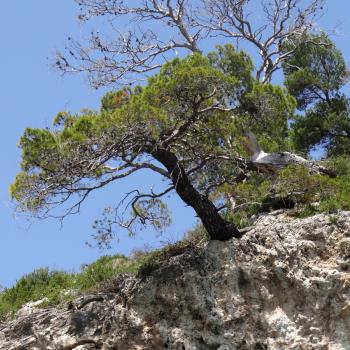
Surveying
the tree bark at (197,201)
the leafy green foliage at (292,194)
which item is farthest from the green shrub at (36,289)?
the leafy green foliage at (292,194)

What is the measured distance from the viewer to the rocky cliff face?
11.9m

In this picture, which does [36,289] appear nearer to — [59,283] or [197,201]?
[59,283]

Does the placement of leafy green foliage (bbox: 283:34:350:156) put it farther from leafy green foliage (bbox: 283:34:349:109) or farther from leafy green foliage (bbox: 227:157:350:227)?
leafy green foliage (bbox: 227:157:350:227)

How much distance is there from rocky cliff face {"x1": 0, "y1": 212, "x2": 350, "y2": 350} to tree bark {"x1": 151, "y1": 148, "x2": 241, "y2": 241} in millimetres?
262

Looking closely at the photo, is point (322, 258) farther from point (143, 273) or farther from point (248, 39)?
point (248, 39)

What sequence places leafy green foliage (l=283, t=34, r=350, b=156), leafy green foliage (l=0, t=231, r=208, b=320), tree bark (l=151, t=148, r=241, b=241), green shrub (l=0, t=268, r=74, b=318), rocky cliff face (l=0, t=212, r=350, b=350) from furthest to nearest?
leafy green foliage (l=283, t=34, r=350, b=156), green shrub (l=0, t=268, r=74, b=318), leafy green foliage (l=0, t=231, r=208, b=320), tree bark (l=151, t=148, r=241, b=241), rocky cliff face (l=0, t=212, r=350, b=350)

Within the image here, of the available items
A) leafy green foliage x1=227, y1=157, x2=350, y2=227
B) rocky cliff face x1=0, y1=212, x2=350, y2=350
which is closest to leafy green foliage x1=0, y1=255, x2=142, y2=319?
rocky cliff face x1=0, y1=212, x2=350, y2=350

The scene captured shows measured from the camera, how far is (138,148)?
13336 millimetres

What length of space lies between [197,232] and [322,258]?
290cm

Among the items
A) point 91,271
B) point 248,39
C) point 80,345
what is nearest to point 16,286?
point 91,271

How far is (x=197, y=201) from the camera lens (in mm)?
13547

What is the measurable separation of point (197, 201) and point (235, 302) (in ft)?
6.77

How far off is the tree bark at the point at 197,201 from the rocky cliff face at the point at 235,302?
0.26 m

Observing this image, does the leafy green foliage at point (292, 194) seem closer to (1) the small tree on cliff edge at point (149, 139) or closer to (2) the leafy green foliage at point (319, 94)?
(1) the small tree on cliff edge at point (149, 139)
